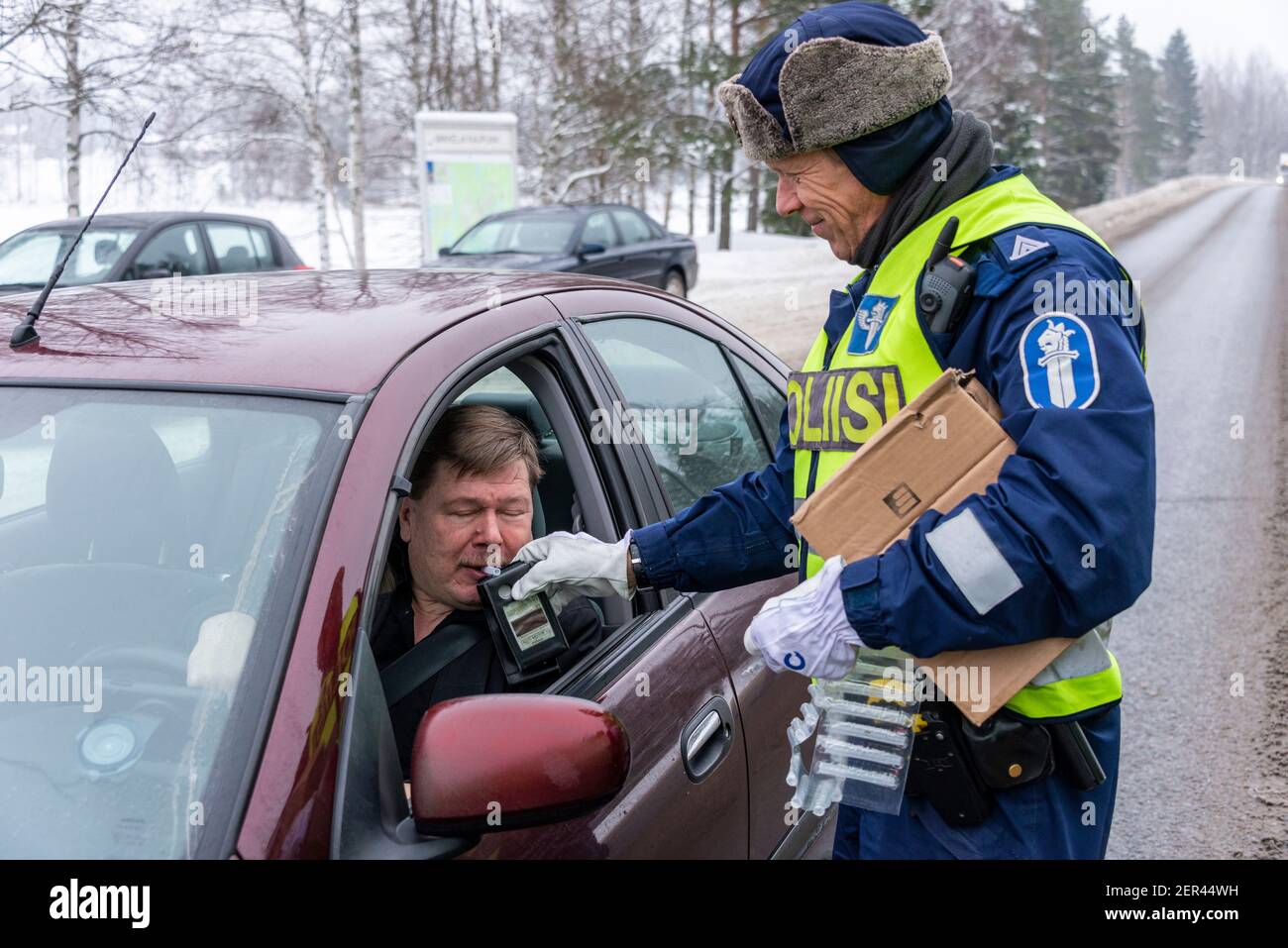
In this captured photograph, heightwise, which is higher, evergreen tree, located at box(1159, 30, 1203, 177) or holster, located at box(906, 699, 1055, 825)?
evergreen tree, located at box(1159, 30, 1203, 177)

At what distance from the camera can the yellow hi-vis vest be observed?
1702mm

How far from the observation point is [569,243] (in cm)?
1469

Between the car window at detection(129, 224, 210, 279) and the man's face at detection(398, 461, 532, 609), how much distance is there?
887 centimetres

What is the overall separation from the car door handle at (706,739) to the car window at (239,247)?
400 inches

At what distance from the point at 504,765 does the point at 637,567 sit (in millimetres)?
842

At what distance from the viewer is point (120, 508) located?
1.79 metres

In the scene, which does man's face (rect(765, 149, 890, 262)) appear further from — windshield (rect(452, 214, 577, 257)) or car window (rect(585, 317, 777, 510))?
windshield (rect(452, 214, 577, 257))

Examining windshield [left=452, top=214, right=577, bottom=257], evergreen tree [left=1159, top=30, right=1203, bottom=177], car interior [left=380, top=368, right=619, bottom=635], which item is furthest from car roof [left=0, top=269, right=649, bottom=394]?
evergreen tree [left=1159, top=30, right=1203, bottom=177]

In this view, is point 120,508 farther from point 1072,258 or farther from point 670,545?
point 1072,258
